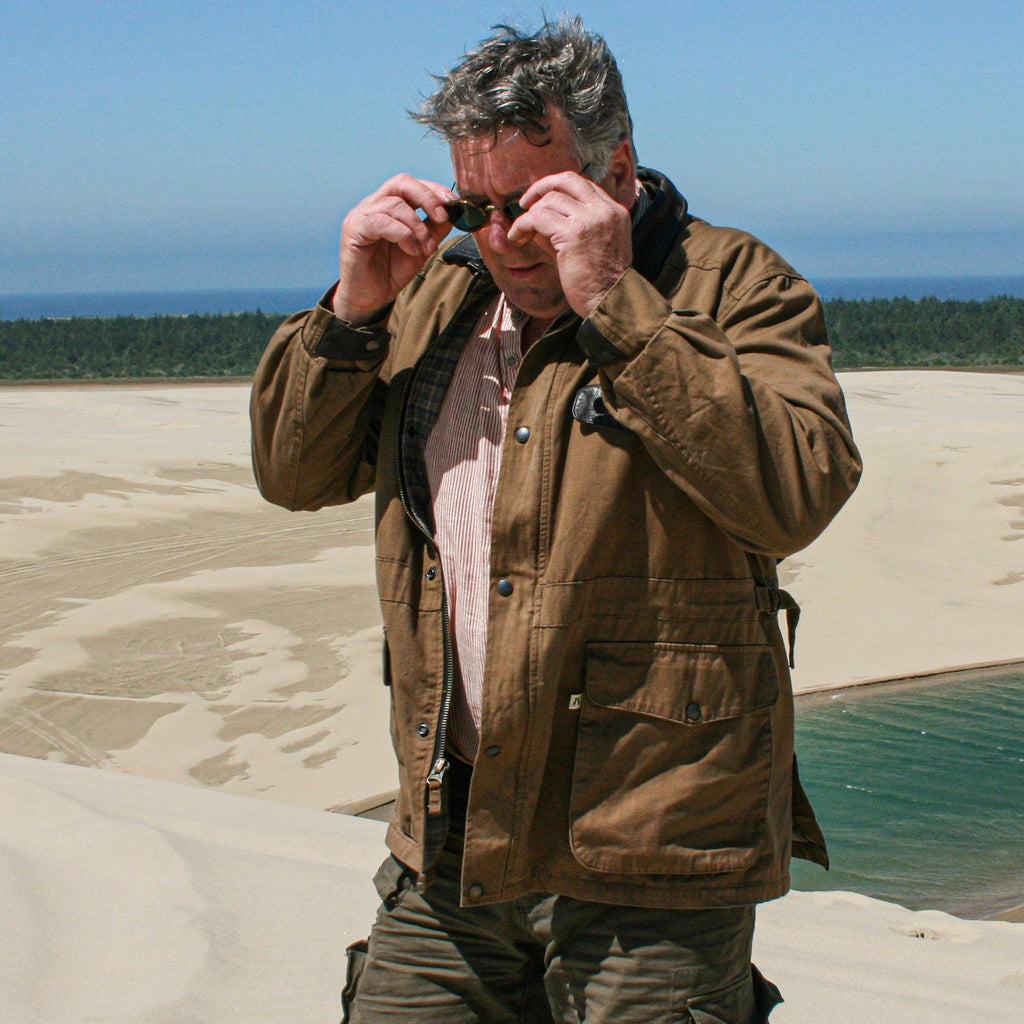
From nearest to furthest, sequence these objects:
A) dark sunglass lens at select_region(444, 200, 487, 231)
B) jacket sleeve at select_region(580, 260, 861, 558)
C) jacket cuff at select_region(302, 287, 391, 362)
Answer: jacket sleeve at select_region(580, 260, 861, 558)
dark sunglass lens at select_region(444, 200, 487, 231)
jacket cuff at select_region(302, 287, 391, 362)

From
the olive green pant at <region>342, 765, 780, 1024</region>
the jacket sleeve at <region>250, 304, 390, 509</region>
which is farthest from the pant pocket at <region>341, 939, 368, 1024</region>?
the jacket sleeve at <region>250, 304, 390, 509</region>

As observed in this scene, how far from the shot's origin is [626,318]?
1.78 metres

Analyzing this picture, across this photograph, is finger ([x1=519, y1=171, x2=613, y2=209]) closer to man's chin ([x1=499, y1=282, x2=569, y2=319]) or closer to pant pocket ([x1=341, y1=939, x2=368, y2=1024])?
man's chin ([x1=499, y1=282, x2=569, y2=319])

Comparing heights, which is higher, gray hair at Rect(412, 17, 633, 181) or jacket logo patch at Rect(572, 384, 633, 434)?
gray hair at Rect(412, 17, 633, 181)

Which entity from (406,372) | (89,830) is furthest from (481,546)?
(89,830)

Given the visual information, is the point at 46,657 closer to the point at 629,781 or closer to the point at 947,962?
the point at 947,962

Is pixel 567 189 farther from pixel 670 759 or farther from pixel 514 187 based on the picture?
pixel 670 759

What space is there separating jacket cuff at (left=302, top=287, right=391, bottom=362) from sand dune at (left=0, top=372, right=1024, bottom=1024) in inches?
65.4

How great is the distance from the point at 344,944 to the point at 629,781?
6.13 ft

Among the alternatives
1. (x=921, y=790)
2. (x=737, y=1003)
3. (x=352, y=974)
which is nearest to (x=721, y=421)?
(x=737, y=1003)

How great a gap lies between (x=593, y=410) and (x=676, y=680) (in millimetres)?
407

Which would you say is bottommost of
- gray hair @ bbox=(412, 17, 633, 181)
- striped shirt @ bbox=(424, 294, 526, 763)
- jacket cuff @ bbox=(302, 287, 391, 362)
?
striped shirt @ bbox=(424, 294, 526, 763)

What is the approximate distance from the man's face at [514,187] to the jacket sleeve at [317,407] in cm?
28

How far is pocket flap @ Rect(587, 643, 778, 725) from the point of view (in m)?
1.84
